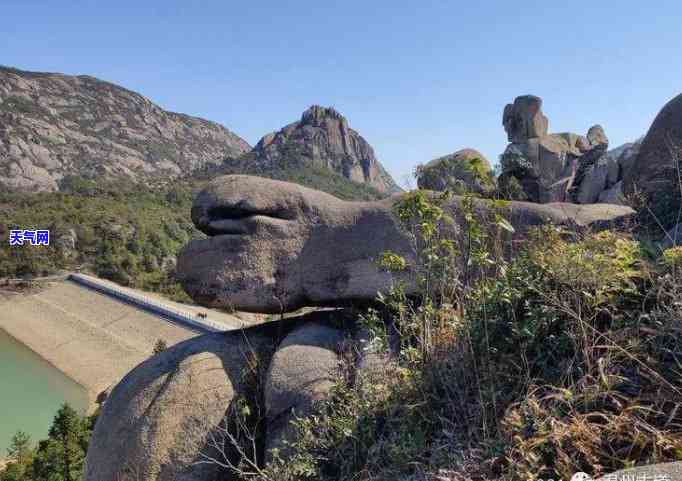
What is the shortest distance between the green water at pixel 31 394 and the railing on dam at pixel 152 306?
21.4ft

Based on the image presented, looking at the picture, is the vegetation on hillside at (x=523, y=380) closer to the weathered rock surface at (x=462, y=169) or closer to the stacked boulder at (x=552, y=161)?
the weathered rock surface at (x=462, y=169)

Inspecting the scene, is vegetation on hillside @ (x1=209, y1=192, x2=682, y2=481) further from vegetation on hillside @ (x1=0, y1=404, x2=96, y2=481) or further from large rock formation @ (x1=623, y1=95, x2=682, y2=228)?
vegetation on hillside @ (x1=0, y1=404, x2=96, y2=481)

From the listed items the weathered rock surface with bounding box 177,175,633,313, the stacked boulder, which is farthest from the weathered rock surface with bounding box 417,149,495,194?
the stacked boulder

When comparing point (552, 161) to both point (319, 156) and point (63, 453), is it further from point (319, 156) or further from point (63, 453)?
point (319, 156)

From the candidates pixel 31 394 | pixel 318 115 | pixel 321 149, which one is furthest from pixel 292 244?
pixel 318 115

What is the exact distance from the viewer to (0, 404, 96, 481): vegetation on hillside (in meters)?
13.5

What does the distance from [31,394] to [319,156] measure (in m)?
76.7

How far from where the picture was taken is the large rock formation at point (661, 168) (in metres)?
4.28

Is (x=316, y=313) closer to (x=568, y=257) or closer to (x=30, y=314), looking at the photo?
(x=568, y=257)

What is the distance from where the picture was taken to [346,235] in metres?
4.90

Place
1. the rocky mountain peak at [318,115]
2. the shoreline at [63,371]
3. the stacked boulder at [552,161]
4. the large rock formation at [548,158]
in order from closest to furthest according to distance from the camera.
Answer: the stacked boulder at [552,161] < the large rock formation at [548,158] < the shoreline at [63,371] < the rocky mountain peak at [318,115]

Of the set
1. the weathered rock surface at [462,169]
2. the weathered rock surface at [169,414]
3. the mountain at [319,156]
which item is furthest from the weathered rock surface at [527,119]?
the mountain at [319,156]

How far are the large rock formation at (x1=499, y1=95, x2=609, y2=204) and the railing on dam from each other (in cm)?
1648

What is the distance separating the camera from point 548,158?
51.5ft
